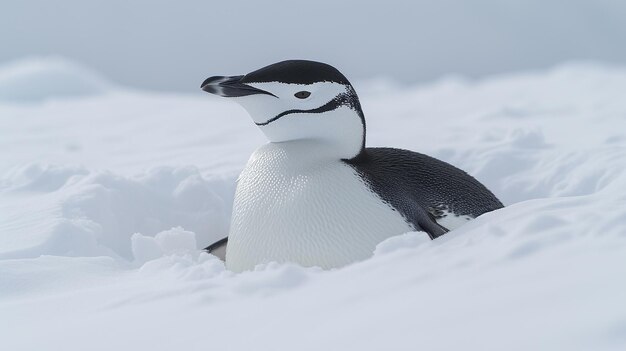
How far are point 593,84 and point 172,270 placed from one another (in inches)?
267

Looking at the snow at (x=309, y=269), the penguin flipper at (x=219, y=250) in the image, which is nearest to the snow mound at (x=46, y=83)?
the snow at (x=309, y=269)

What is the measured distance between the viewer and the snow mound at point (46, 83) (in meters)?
10.9

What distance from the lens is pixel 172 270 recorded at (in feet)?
8.17

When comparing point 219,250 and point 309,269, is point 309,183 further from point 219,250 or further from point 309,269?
point 219,250

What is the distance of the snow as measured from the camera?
1.68 meters

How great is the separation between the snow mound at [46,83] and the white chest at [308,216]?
336 inches

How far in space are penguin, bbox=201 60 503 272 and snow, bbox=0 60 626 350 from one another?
0.21 m

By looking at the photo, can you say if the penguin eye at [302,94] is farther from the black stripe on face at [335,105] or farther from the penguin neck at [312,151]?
the penguin neck at [312,151]

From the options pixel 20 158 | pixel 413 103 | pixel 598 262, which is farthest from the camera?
pixel 413 103

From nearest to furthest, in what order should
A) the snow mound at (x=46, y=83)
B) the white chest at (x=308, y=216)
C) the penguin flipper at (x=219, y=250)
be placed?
1. the white chest at (x=308, y=216)
2. the penguin flipper at (x=219, y=250)
3. the snow mound at (x=46, y=83)

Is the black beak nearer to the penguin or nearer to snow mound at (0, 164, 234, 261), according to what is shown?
the penguin

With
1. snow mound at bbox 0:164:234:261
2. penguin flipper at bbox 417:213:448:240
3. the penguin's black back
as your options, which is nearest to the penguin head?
the penguin's black back

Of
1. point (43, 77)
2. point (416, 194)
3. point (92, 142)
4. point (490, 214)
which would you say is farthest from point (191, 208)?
point (43, 77)

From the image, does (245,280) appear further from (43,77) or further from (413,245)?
(43,77)
